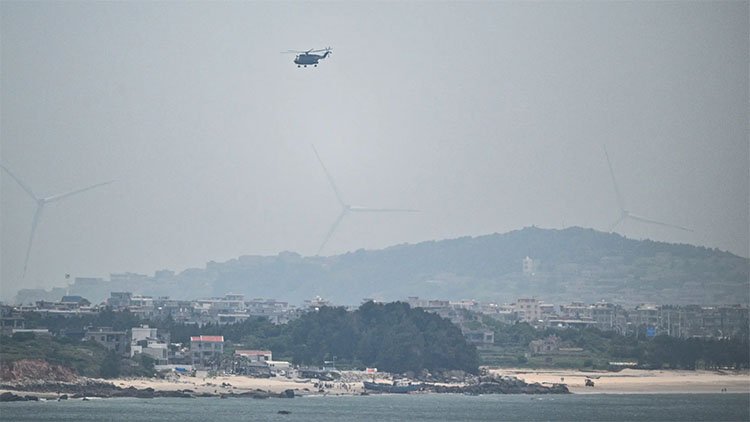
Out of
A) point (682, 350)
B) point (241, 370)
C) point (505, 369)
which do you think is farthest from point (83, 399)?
point (682, 350)

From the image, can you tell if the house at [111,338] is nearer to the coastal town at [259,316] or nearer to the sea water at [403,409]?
the coastal town at [259,316]

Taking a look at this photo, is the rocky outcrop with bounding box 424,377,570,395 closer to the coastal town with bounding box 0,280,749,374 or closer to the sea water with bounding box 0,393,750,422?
the sea water with bounding box 0,393,750,422

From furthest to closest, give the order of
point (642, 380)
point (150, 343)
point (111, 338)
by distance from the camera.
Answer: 1. point (642, 380)
2. point (150, 343)
3. point (111, 338)

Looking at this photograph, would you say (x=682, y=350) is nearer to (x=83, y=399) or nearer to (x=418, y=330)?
(x=418, y=330)

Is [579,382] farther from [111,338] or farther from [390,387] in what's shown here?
[111,338]

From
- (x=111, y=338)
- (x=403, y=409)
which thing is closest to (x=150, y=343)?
(x=111, y=338)

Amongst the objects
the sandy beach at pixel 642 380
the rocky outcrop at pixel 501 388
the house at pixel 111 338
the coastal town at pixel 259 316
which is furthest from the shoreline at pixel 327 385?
the house at pixel 111 338
